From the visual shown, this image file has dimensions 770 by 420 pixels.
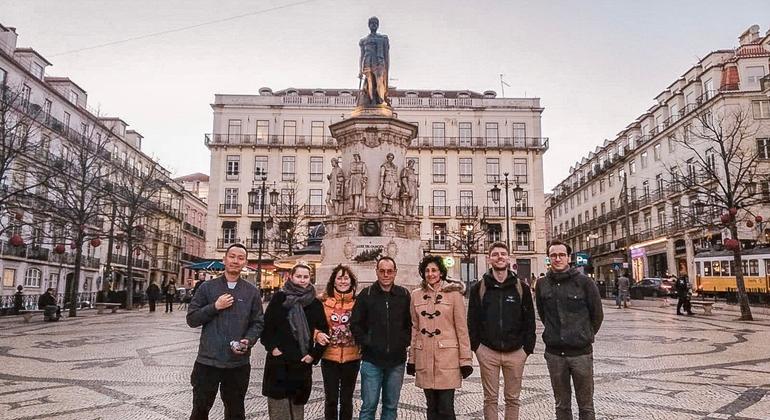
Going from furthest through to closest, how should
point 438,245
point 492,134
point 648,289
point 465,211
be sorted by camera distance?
point 492,134, point 465,211, point 438,245, point 648,289

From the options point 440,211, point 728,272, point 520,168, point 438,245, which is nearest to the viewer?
point 728,272

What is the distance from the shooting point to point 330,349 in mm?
4777

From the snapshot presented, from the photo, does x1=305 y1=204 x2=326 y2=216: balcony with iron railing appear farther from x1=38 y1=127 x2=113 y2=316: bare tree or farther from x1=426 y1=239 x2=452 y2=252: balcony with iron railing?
x1=38 y1=127 x2=113 y2=316: bare tree

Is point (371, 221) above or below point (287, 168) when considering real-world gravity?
below

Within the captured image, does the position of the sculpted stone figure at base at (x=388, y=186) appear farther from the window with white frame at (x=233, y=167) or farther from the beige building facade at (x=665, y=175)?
the window with white frame at (x=233, y=167)

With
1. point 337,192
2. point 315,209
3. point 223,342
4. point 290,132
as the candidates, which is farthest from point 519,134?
point 223,342

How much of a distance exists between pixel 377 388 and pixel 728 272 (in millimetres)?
32996

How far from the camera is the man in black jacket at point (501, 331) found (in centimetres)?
473

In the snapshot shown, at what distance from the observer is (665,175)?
4616 cm

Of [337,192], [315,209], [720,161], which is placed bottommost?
[337,192]

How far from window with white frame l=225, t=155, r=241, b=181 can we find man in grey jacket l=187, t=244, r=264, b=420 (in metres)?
50.8

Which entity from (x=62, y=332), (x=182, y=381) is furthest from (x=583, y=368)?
(x=62, y=332)

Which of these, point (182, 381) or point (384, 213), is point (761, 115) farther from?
point (182, 381)

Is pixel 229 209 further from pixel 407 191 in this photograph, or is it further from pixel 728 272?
pixel 728 272
